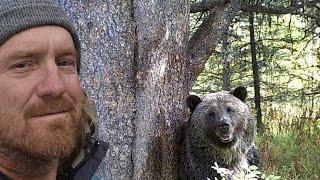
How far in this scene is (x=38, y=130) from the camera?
6.84ft

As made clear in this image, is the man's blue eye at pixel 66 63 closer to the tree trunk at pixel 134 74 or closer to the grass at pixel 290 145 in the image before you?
the tree trunk at pixel 134 74

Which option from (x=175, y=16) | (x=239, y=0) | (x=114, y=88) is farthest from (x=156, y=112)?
(x=239, y=0)

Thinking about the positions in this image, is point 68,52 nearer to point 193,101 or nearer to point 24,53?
point 24,53

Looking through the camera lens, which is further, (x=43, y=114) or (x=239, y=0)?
(x=239, y=0)

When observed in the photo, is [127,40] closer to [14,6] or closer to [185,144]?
[185,144]

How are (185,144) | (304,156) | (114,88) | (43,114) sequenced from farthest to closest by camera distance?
(304,156) → (185,144) → (114,88) → (43,114)

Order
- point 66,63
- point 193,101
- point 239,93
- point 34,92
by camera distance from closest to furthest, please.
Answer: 1. point 34,92
2. point 66,63
3. point 193,101
4. point 239,93

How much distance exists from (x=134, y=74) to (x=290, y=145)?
3.20 meters

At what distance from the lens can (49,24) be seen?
220cm

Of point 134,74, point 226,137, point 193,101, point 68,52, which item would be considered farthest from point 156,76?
point 68,52

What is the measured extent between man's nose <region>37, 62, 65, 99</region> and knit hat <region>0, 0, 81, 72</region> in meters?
0.17

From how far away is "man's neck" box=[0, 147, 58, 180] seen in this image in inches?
84.2

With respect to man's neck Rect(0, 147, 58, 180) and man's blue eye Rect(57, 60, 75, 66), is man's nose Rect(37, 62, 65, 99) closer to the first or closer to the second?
man's blue eye Rect(57, 60, 75, 66)

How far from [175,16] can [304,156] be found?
288 centimetres
